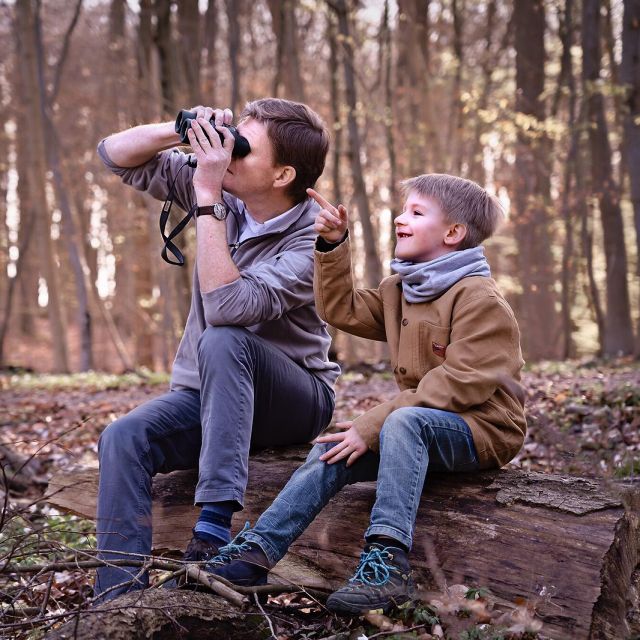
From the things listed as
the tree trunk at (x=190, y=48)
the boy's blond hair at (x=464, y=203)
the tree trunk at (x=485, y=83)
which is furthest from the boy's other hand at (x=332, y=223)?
the tree trunk at (x=485, y=83)

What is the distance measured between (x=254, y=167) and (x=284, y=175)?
0.14 meters

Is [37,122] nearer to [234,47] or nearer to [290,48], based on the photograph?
[234,47]

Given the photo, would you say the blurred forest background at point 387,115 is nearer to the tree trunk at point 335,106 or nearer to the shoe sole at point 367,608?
the tree trunk at point 335,106

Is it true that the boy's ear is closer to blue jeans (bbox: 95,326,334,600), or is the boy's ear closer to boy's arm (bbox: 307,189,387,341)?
boy's arm (bbox: 307,189,387,341)

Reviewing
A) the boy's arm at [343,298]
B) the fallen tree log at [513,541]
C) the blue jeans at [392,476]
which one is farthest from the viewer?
the boy's arm at [343,298]

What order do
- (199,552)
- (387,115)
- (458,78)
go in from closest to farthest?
(199,552) → (387,115) → (458,78)

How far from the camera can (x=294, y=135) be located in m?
3.31

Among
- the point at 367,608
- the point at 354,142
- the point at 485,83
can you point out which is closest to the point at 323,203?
the point at 367,608

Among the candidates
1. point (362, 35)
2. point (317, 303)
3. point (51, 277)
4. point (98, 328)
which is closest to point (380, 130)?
point (362, 35)

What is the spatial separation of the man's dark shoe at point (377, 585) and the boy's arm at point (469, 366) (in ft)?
1.38

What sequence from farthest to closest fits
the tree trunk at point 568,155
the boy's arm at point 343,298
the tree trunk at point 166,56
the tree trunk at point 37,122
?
the tree trunk at point 37,122 < the tree trunk at point 568,155 < the tree trunk at point 166,56 < the boy's arm at point 343,298

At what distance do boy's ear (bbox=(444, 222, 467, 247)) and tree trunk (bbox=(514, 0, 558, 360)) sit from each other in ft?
34.5

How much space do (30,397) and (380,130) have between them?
618 inches

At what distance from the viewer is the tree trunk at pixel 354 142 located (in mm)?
11258
